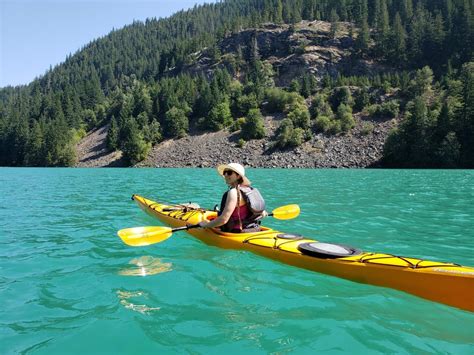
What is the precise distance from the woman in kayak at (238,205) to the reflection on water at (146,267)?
1323 mm

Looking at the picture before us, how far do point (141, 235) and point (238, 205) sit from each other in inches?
89.4

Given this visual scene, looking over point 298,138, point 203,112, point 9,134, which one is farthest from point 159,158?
point 9,134

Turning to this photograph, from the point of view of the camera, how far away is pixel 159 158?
7981 cm

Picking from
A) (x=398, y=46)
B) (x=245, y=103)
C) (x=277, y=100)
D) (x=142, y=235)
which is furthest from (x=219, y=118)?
(x=142, y=235)

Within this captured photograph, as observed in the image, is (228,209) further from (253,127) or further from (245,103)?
(245,103)

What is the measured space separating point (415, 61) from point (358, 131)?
4376 cm

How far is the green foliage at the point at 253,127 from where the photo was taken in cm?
7869

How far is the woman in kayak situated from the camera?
8.38 metres

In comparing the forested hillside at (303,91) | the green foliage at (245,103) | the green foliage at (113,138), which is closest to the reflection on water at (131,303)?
the forested hillside at (303,91)

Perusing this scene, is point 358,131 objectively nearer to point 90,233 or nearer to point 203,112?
point 203,112

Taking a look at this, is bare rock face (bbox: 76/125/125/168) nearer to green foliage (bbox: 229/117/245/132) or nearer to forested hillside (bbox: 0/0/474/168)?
forested hillside (bbox: 0/0/474/168)

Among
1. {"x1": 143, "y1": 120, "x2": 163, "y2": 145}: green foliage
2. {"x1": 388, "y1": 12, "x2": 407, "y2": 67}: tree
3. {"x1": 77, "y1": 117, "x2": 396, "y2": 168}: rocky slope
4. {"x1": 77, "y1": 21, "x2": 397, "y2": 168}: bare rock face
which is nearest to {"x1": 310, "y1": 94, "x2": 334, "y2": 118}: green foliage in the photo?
{"x1": 77, "y1": 21, "x2": 397, "y2": 168}: bare rock face

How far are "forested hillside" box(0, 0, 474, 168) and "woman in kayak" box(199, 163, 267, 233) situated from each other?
56.7 meters

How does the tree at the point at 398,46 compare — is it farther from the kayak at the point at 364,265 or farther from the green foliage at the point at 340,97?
the kayak at the point at 364,265
